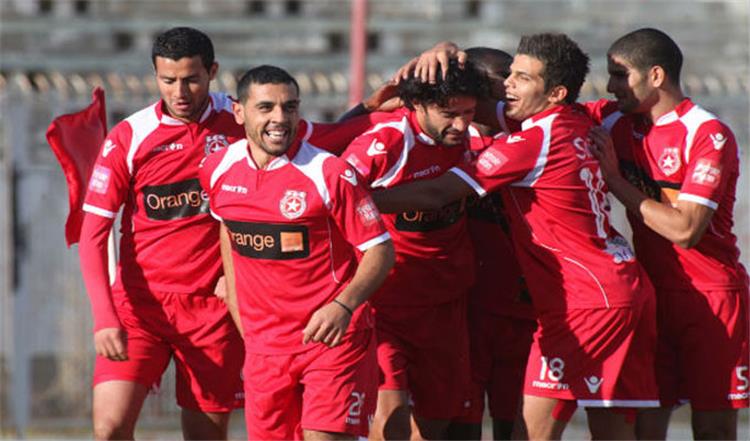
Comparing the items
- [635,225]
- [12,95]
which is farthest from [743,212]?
[12,95]

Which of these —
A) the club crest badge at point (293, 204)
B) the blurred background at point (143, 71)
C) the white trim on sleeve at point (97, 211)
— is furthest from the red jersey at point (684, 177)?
the blurred background at point (143, 71)

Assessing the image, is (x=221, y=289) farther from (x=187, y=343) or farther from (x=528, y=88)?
(x=528, y=88)

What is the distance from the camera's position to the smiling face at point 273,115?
5.97m

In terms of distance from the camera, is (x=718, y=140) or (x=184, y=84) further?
(x=184, y=84)

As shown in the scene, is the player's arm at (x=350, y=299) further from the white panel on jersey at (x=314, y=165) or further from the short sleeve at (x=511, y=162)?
the short sleeve at (x=511, y=162)

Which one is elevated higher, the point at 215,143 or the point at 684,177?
the point at 215,143

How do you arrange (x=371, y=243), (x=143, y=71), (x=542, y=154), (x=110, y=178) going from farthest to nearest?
(x=143, y=71), (x=110, y=178), (x=542, y=154), (x=371, y=243)

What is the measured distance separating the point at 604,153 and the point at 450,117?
2.44ft

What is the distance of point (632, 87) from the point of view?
6.55 metres

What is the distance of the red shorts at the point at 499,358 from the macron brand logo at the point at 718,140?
1.44 metres

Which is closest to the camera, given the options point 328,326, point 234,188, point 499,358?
point 328,326

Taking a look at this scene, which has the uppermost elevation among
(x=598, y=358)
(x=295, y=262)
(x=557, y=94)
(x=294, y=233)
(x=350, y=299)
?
(x=557, y=94)

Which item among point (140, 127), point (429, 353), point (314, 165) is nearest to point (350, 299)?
point (314, 165)

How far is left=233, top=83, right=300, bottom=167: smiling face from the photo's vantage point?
5973 millimetres
